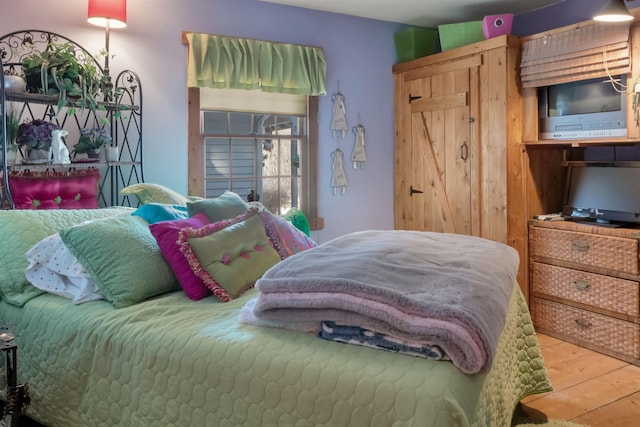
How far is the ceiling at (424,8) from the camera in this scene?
420 centimetres

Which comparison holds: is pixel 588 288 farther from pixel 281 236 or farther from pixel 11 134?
pixel 11 134

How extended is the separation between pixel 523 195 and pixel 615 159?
66 centimetres

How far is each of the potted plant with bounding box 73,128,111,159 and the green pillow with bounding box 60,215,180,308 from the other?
46.9 inches

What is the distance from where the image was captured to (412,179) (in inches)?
185

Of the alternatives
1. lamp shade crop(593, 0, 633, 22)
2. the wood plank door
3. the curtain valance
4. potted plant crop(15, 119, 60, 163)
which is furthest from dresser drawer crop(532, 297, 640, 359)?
potted plant crop(15, 119, 60, 163)

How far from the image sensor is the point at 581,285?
3.45 meters

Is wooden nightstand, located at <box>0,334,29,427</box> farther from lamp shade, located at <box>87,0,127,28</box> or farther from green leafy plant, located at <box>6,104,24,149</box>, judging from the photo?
lamp shade, located at <box>87,0,127,28</box>

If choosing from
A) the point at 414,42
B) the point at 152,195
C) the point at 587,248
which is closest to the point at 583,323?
the point at 587,248

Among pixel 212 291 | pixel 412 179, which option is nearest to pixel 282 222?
pixel 212 291

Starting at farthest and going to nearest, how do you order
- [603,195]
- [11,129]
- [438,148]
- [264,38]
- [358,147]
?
[358,147]
[438,148]
[264,38]
[603,195]
[11,129]

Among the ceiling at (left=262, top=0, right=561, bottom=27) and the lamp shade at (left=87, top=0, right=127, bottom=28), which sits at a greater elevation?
the ceiling at (left=262, top=0, right=561, bottom=27)

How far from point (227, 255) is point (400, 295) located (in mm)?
918

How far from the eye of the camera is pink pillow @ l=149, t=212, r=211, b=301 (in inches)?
81.1

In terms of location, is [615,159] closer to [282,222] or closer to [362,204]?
[362,204]
